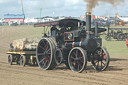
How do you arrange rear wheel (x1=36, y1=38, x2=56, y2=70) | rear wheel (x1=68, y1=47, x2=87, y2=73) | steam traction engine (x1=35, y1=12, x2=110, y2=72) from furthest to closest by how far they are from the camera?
rear wheel (x1=36, y1=38, x2=56, y2=70) → steam traction engine (x1=35, y1=12, x2=110, y2=72) → rear wheel (x1=68, y1=47, x2=87, y2=73)

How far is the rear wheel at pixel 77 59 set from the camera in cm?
1195

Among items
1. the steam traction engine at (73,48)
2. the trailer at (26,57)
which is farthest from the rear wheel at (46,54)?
the trailer at (26,57)

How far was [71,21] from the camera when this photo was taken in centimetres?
1391

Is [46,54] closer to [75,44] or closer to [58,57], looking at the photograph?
[58,57]

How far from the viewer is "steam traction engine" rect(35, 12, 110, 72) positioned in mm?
12531

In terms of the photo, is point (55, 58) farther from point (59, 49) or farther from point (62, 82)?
point (62, 82)

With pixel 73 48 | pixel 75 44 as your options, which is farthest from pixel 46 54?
pixel 73 48

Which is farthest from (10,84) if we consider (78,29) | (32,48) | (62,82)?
(32,48)

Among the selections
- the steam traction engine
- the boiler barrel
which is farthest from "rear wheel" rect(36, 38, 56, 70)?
the boiler barrel

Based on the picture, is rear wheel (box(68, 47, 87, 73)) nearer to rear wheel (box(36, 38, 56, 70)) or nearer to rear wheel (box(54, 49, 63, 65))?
rear wheel (box(54, 49, 63, 65))

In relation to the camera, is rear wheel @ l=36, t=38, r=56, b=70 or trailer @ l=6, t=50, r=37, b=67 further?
trailer @ l=6, t=50, r=37, b=67

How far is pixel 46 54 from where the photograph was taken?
13.7m

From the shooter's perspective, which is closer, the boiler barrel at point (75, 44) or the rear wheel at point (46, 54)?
the boiler barrel at point (75, 44)

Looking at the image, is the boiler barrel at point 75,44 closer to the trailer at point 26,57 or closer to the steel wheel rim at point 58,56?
the steel wheel rim at point 58,56
